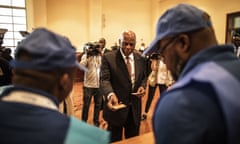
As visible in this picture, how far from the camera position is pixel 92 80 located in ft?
10.8

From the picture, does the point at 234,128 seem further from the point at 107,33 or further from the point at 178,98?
the point at 107,33

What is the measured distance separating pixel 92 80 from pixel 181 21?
8.67 ft

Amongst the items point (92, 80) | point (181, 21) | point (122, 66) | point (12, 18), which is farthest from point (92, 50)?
point (12, 18)

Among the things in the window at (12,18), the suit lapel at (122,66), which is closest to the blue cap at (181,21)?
the suit lapel at (122,66)

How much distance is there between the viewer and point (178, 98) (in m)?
0.65

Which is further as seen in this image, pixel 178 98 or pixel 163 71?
pixel 163 71

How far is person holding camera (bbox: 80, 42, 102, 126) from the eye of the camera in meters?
3.31

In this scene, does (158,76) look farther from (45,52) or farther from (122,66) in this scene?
(45,52)

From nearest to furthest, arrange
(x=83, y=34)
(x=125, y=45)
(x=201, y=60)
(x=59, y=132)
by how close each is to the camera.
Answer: (x=59, y=132) → (x=201, y=60) → (x=125, y=45) → (x=83, y=34)

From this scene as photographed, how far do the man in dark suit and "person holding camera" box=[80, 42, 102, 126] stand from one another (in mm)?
1231

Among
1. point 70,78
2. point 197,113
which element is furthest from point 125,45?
point 197,113

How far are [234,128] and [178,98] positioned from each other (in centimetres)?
16

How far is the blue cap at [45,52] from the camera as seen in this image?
63cm

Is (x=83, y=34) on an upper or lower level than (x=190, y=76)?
upper
